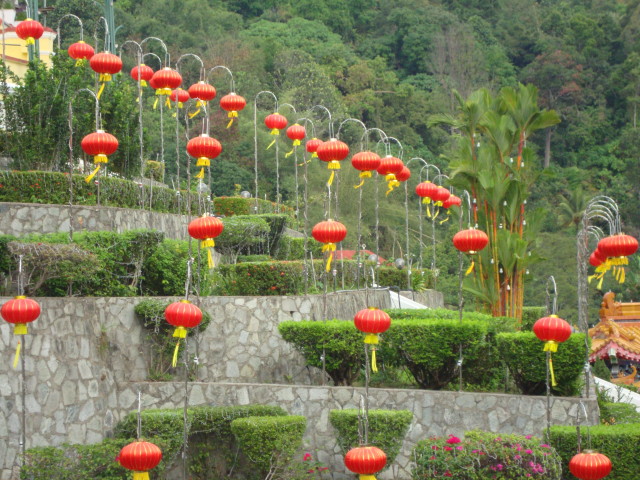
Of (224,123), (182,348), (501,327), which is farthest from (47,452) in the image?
(224,123)

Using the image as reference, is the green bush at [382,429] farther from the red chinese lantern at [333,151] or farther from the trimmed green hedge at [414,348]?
the red chinese lantern at [333,151]

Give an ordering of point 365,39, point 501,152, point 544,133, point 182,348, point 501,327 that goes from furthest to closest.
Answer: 1. point 365,39
2. point 544,133
3. point 501,152
4. point 501,327
5. point 182,348

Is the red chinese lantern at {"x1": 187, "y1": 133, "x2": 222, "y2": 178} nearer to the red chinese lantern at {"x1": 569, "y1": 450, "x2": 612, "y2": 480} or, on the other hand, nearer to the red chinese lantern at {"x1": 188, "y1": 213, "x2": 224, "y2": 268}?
the red chinese lantern at {"x1": 188, "y1": 213, "x2": 224, "y2": 268}

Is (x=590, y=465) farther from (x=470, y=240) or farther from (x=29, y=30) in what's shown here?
(x=29, y=30)

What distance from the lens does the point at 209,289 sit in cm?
1614

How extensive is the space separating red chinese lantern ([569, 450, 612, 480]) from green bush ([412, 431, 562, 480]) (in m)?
0.55

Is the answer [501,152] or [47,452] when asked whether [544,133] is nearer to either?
[501,152]

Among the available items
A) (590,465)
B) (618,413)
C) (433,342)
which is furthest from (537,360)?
(590,465)

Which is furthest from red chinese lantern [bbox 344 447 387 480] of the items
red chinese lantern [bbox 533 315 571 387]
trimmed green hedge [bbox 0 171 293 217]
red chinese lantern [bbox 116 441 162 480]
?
trimmed green hedge [bbox 0 171 293 217]

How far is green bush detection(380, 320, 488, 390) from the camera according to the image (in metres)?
14.6

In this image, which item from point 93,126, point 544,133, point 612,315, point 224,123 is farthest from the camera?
point 544,133

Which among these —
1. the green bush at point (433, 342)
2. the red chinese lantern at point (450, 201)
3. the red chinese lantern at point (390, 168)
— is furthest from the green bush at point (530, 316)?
the green bush at point (433, 342)

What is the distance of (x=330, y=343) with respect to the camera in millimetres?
14773

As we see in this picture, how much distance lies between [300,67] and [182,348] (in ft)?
93.7
